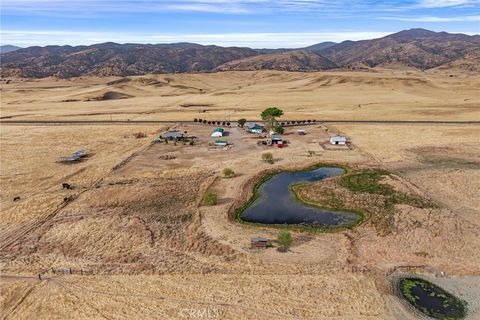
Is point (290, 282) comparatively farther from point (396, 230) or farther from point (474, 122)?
point (474, 122)

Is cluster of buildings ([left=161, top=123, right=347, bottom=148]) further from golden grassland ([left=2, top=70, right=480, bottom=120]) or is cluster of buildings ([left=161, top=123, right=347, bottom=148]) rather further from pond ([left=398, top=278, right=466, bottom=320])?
pond ([left=398, top=278, right=466, bottom=320])

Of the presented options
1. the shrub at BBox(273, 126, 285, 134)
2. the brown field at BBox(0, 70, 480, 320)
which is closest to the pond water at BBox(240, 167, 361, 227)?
the brown field at BBox(0, 70, 480, 320)

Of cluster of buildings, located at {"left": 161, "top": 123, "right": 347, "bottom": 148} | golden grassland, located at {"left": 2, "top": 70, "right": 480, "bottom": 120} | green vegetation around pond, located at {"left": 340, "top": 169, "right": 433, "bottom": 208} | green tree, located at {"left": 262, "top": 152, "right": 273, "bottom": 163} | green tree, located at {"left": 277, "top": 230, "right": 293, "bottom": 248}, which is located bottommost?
green tree, located at {"left": 277, "top": 230, "right": 293, "bottom": 248}

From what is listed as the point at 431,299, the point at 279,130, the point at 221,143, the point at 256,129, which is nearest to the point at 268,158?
the point at 221,143

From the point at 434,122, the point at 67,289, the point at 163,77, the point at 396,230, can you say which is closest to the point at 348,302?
the point at 396,230

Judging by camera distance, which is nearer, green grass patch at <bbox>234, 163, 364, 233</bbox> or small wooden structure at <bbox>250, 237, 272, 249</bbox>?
small wooden structure at <bbox>250, 237, 272, 249</bbox>

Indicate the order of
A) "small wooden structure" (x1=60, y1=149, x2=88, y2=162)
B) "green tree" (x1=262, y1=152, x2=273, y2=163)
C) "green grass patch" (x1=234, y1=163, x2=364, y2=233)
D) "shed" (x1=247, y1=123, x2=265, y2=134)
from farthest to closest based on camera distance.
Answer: "shed" (x1=247, y1=123, x2=265, y2=134), "small wooden structure" (x1=60, y1=149, x2=88, y2=162), "green tree" (x1=262, y1=152, x2=273, y2=163), "green grass patch" (x1=234, y1=163, x2=364, y2=233)
